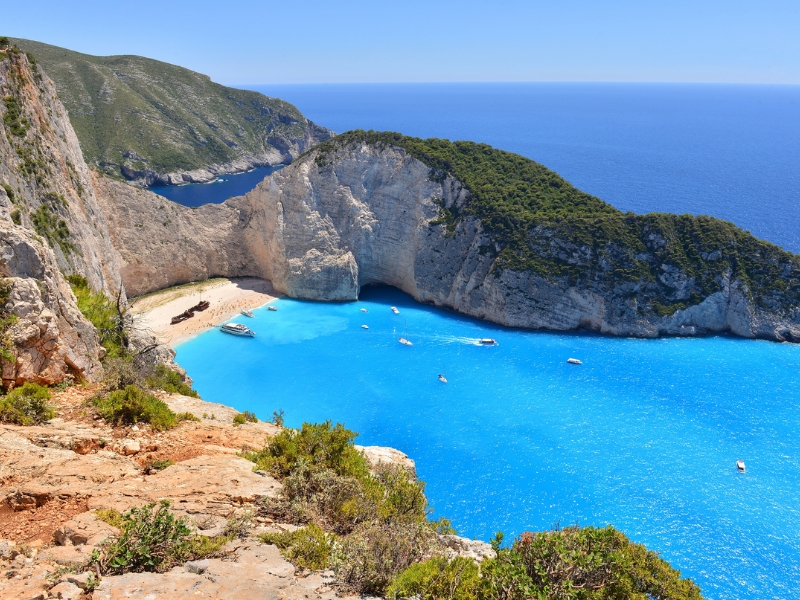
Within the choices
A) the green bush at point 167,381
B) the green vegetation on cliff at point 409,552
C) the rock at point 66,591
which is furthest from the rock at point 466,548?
the green bush at point 167,381

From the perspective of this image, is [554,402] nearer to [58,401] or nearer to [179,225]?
[58,401]

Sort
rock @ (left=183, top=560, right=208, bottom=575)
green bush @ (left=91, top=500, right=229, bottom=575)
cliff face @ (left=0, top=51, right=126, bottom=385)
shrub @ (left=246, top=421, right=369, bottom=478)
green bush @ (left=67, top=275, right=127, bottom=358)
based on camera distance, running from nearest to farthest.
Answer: green bush @ (left=91, top=500, right=229, bottom=575), rock @ (left=183, top=560, right=208, bottom=575), shrub @ (left=246, top=421, right=369, bottom=478), cliff face @ (left=0, top=51, right=126, bottom=385), green bush @ (left=67, top=275, right=127, bottom=358)

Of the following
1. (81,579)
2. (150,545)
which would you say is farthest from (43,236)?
(81,579)

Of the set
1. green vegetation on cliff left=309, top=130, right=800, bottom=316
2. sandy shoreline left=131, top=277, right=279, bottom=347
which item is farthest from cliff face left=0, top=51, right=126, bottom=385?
green vegetation on cliff left=309, top=130, right=800, bottom=316

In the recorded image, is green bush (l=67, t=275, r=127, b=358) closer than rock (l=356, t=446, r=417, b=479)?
No

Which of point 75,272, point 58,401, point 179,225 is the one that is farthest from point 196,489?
point 179,225

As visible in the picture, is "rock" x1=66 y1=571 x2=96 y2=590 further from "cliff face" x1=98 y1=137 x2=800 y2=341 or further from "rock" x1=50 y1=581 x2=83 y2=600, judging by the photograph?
"cliff face" x1=98 y1=137 x2=800 y2=341
